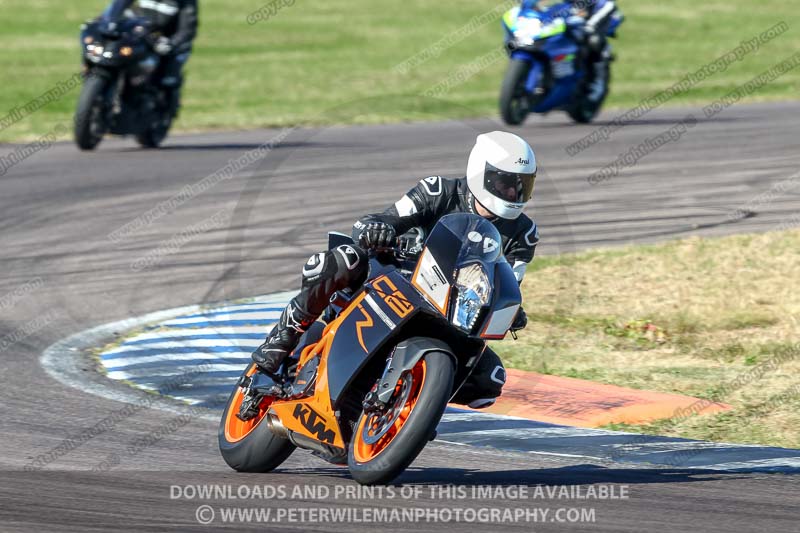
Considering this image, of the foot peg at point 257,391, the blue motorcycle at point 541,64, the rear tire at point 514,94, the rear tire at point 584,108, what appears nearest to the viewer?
the foot peg at point 257,391

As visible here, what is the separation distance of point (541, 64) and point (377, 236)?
1401 centimetres

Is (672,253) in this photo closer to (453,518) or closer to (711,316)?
(711,316)

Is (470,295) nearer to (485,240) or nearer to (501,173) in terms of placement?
(485,240)

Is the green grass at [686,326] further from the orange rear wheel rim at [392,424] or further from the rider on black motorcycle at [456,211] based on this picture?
the orange rear wheel rim at [392,424]

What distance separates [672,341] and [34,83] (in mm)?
18537

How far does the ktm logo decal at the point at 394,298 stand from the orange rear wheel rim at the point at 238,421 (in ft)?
2.99

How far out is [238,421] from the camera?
666 centimetres

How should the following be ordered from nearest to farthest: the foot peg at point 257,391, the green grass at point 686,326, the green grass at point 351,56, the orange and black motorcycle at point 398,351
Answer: the orange and black motorcycle at point 398,351 < the foot peg at point 257,391 < the green grass at point 686,326 < the green grass at point 351,56

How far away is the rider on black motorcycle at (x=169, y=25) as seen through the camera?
1720 cm

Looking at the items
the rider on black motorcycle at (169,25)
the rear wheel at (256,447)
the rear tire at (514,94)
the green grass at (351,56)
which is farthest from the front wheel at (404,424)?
the rear tire at (514,94)

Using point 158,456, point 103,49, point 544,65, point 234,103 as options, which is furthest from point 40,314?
point 234,103

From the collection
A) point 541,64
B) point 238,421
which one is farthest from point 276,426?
point 541,64

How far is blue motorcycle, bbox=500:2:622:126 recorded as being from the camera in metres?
19.4

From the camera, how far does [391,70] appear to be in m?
29.2
